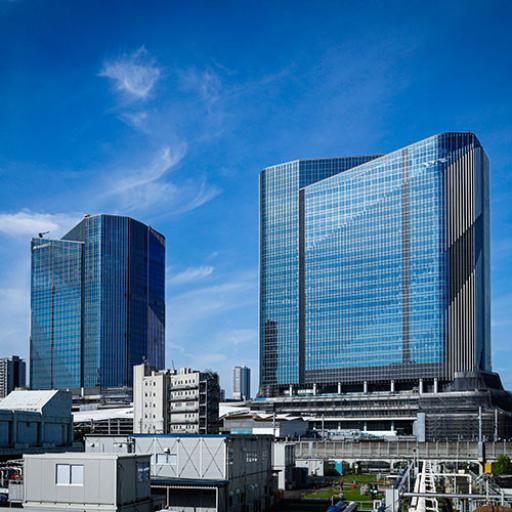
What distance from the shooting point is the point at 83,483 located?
3612 centimetres

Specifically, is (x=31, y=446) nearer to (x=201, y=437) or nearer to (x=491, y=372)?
(x=201, y=437)

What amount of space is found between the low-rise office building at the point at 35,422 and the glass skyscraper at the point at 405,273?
91.3 m

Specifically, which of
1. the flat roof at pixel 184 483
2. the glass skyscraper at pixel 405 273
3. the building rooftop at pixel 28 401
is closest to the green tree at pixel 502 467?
the flat roof at pixel 184 483

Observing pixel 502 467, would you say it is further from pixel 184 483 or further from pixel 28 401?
pixel 28 401

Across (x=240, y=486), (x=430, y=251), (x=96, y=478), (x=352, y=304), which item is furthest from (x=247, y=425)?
(x=96, y=478)

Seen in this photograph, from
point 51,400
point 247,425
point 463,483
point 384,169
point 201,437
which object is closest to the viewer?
point 201,437

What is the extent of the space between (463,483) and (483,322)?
116 metres

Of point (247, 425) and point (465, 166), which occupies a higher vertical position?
point (465, 166)

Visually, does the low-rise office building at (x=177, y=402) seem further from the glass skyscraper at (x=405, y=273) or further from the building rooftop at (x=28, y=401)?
the glass skyscraper at (x=405, y=273)

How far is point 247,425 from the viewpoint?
159750 millimetres

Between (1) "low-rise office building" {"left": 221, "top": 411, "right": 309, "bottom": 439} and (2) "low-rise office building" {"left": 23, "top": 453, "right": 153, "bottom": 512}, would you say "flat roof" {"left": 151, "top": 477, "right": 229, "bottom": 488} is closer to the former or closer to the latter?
(2) "low-rise office building" {"left": 23, "top": 453, "right": 153, "bottom": 512}

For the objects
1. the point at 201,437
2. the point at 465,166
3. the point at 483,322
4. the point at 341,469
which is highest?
the point at 465,166

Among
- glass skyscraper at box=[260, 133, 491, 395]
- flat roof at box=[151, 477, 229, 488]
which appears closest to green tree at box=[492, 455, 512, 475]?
flat roof at box=[151, 477, 229, 488]

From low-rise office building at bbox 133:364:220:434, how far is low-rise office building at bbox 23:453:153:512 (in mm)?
109983
